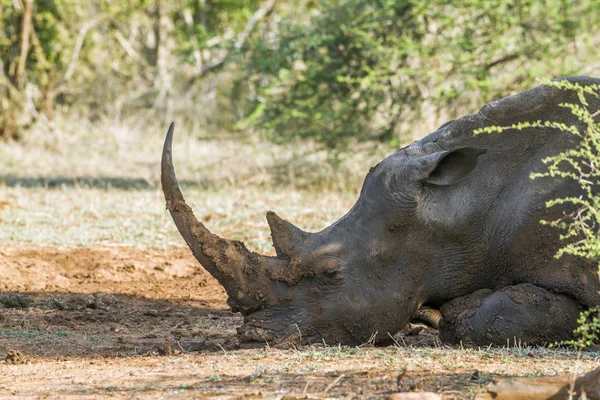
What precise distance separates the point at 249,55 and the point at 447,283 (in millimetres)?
8913

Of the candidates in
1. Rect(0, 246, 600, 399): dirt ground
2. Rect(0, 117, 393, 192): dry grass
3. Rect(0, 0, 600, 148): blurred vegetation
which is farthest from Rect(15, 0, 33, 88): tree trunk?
Rect(0, 246, 600, 399): dirt ground

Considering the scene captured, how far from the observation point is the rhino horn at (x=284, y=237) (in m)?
5.32

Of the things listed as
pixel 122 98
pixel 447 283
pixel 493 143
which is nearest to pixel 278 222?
pixel 447 283

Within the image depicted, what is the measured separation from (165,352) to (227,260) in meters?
0.68

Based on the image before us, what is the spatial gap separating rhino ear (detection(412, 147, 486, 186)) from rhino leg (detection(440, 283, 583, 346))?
69 cm

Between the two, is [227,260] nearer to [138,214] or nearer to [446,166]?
[446,166]

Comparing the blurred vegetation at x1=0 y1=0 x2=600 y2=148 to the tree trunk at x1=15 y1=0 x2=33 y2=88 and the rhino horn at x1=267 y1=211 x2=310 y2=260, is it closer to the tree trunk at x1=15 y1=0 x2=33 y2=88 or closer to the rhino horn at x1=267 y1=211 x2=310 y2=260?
the tree trunk at x1=15 y1=0 x2=33 y2=88

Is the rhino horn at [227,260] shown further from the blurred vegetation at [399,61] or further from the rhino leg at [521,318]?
the blurred vegetation at [399,61]

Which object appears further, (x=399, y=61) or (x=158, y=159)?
(x=158, y=159)

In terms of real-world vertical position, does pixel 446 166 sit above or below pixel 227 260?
above

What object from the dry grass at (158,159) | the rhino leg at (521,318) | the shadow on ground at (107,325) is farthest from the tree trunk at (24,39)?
the rhino leg at (521,318)

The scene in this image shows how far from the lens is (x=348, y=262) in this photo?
5316mm

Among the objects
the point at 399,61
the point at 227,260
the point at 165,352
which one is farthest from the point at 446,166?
the point at 399,61

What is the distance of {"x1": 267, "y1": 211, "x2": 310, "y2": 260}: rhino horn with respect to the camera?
5316 millimetres
